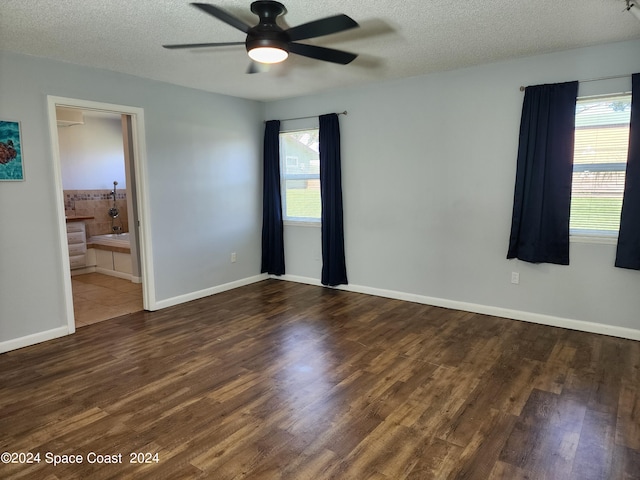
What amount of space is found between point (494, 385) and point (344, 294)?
96.1 inches

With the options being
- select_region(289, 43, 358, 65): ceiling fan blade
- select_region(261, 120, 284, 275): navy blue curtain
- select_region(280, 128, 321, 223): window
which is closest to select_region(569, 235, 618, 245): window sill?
select_region(289, 43, 358, 65): ceiling fan blade

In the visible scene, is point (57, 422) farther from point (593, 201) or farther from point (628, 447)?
point (593, 201)

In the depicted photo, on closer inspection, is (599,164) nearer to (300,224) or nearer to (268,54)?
(268,54)

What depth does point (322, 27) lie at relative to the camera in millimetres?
2307

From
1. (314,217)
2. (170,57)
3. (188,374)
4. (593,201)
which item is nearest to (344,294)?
(314,217)

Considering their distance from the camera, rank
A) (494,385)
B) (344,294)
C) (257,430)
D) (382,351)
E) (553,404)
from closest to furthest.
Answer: (257,430) → (553,404) → (494,385) → (382,351) → (344,294)

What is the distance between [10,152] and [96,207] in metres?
4.29

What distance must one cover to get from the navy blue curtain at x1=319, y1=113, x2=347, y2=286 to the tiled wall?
4.47 m

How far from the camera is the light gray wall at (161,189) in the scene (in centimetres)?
336

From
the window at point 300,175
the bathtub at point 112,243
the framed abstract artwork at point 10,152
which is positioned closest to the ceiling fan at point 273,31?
the framed abstract artwork at point 10,152

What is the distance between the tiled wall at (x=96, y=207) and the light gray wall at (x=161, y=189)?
3284mm

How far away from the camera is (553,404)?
2.47 metres

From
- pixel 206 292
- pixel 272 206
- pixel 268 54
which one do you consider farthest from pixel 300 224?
pixel 268 54

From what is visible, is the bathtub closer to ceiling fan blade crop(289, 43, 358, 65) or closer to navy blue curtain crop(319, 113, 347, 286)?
navy blue curtain crop(319, 113, 347, 286)
